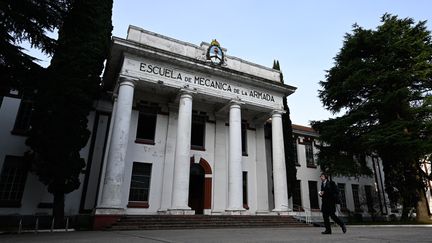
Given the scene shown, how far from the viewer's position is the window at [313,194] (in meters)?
22.7

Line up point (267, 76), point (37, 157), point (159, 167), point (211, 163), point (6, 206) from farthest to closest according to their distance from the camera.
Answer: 1. point (267, 76)
2. point (211, 163)
3. point (159, 167)
4. point (6, 206)
5. point (37, 157)

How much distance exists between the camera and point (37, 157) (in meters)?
12.7

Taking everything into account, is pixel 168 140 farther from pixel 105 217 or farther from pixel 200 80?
pixel 105 217

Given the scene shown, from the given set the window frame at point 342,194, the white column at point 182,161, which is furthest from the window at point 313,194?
the white column at point 182,161

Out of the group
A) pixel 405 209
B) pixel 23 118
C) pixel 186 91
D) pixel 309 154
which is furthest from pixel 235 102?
pixel 405 209

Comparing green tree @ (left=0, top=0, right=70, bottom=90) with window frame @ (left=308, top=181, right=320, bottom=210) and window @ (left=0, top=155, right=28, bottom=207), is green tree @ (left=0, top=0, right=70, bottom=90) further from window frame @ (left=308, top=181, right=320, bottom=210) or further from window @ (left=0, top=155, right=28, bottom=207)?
window frame @ (left=308, top=181, right=320, bottom=210)

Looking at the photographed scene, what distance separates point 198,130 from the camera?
755 inches

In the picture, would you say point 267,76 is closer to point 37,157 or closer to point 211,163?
point 211,163

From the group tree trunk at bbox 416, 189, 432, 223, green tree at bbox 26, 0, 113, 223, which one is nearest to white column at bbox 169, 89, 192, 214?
green tree at bbox 26, 0, 113, 223

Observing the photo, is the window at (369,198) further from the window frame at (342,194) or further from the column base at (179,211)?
the column base at (179,211)

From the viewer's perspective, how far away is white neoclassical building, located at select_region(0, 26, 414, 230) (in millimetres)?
14133

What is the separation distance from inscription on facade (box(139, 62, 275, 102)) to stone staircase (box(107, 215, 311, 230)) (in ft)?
25.9

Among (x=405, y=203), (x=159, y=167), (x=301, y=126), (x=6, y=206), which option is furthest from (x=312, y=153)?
(x=6, y=206)

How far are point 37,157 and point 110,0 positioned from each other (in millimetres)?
9631
